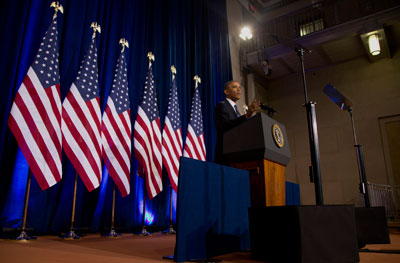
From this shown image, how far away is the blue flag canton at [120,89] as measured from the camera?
3795mm

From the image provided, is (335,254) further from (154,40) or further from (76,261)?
(154,40)

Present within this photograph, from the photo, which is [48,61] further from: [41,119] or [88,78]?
[41,119]

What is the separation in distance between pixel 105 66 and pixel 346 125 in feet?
19.5

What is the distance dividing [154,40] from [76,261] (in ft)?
13.9

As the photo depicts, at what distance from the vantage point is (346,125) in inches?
289

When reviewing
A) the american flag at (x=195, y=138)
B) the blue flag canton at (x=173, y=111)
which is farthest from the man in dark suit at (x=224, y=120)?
the american flag at (x=195, y=138)

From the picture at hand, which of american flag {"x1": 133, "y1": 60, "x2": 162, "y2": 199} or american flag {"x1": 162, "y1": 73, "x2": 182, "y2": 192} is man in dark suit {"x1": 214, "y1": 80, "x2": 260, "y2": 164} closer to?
american flag {"x1": 133, "y1": 60, "x2": 162, "y2": 199}

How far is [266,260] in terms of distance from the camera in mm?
1509

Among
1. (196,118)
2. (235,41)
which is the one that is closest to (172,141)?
(196,118)

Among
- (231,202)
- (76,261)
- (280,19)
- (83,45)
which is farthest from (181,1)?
(76,261)

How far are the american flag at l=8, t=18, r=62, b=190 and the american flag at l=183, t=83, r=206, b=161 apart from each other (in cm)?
219

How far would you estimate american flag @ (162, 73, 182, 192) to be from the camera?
4.23 m

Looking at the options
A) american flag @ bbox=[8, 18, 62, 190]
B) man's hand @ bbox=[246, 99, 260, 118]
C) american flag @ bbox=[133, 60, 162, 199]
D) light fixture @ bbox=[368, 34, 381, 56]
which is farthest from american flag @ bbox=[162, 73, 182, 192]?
light fixture @ bbox=[368, 34, 381, 56]

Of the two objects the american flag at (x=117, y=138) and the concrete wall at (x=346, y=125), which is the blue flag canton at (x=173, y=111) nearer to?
the american flag at (x=117, y=138)
